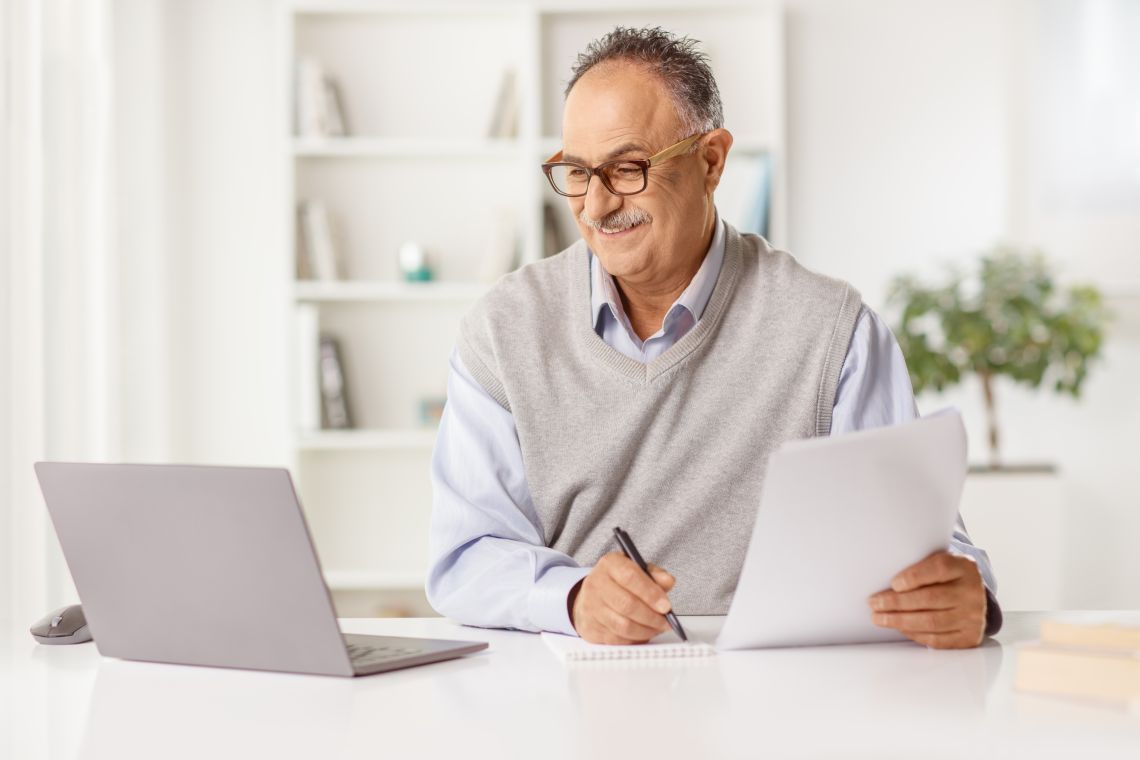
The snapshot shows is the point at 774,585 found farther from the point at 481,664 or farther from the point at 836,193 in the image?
the point at 836,193

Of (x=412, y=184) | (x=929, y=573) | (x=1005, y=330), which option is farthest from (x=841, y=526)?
(x=412, y=184)

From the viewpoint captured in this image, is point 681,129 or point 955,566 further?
point 681,129

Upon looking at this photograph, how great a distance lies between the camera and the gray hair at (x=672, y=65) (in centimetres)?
173

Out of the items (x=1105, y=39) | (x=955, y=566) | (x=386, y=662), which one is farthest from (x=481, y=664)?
(x=1105, y=39)

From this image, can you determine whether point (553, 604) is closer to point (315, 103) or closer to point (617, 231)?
point (617, 231)

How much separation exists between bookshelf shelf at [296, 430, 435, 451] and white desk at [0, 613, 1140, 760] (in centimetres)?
250

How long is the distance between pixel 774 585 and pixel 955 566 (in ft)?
0.64

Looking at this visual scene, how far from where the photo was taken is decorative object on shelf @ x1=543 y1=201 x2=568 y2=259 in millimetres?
3791

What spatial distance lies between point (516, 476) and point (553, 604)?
1.23 feet

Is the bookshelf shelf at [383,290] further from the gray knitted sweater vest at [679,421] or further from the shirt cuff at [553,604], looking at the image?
the shirt cuff at [553,604]

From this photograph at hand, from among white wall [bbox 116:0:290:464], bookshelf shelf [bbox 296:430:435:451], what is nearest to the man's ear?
bookshelf shelf [bbox 296:430:435:451]

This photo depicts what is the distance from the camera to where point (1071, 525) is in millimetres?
3908

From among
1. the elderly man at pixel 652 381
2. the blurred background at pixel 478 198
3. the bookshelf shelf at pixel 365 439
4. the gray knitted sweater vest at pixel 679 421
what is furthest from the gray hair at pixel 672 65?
the bookshelf shelf at pixel 365 439

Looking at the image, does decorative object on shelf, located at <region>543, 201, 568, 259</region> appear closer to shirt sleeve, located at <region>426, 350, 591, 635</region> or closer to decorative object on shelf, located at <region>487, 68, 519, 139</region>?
decorative object on shelf, located at <region>487, 68, 519, 139</region>
